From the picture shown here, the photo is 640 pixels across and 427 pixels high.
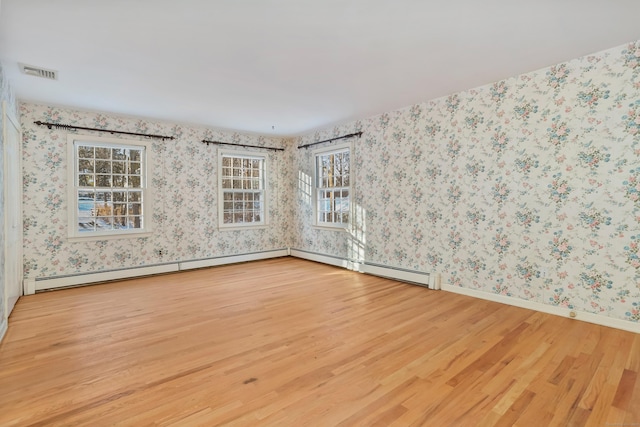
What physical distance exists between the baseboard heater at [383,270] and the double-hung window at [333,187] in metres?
0.62

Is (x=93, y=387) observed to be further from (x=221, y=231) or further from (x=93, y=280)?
(x=221, y=231)

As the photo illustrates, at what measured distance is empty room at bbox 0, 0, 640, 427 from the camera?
6.40 ft

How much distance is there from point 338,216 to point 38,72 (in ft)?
14.1

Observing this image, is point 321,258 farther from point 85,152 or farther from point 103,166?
point 85,152

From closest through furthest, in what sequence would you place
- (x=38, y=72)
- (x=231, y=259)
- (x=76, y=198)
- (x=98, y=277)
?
(x=38, y=72) → (x=76, y=198) → (x=98, y=277) → (x=231, y=259)

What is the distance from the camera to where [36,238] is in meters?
4.13

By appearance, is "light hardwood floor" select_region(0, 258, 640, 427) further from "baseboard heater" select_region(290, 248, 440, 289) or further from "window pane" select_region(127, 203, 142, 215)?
"window pane" select_region(127, 203, 142, 215)

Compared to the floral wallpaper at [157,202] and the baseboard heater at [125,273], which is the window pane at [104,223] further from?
the baseboard heater at [125,273]

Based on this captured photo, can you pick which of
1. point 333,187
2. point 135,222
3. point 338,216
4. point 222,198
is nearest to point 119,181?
point 135,222

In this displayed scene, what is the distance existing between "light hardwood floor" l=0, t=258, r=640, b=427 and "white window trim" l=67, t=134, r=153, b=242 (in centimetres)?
105

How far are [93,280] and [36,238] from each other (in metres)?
0.88

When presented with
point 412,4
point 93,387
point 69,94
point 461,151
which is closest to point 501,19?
point 412,4

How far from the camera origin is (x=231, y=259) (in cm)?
579

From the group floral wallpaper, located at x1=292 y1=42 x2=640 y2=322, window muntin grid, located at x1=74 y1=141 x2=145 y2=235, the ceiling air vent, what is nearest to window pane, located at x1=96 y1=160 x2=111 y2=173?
window muntin grid, located at x1=74 y1=141 x2=145 y2=235
